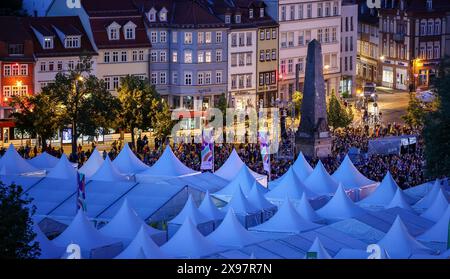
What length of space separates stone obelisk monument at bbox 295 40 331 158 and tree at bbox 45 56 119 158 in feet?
29.0

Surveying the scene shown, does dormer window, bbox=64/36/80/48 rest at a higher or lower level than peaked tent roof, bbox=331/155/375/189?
higher

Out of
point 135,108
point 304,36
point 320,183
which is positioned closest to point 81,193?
point 320,183

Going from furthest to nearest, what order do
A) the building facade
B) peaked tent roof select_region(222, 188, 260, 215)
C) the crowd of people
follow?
the building facade, the crowd of people, peaked tent roof select_region(222, 188, 260, 215)

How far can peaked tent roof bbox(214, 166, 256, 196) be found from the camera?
6291cm

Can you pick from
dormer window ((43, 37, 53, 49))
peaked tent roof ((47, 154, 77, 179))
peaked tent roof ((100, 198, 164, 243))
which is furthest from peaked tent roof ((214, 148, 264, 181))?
dormer window ((43, 37, 53, 49))

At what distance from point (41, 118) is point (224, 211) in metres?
26.7

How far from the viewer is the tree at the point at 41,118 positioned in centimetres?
8369

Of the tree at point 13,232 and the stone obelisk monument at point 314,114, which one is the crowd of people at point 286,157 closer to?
the stone obelisk monument at point 314,114

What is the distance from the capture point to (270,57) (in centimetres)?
10931

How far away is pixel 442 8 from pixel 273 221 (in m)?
67.9

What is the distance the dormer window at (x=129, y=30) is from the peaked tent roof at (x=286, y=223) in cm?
4440

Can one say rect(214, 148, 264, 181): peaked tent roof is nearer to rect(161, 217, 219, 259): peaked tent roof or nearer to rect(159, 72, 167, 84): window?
rect(161, 217, 219, 259): peaked tent roof

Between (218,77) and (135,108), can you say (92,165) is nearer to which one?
(135,108)

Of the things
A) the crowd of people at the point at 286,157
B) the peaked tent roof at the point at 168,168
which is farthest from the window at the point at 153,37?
the peaked tent roof at the point at 168,168
